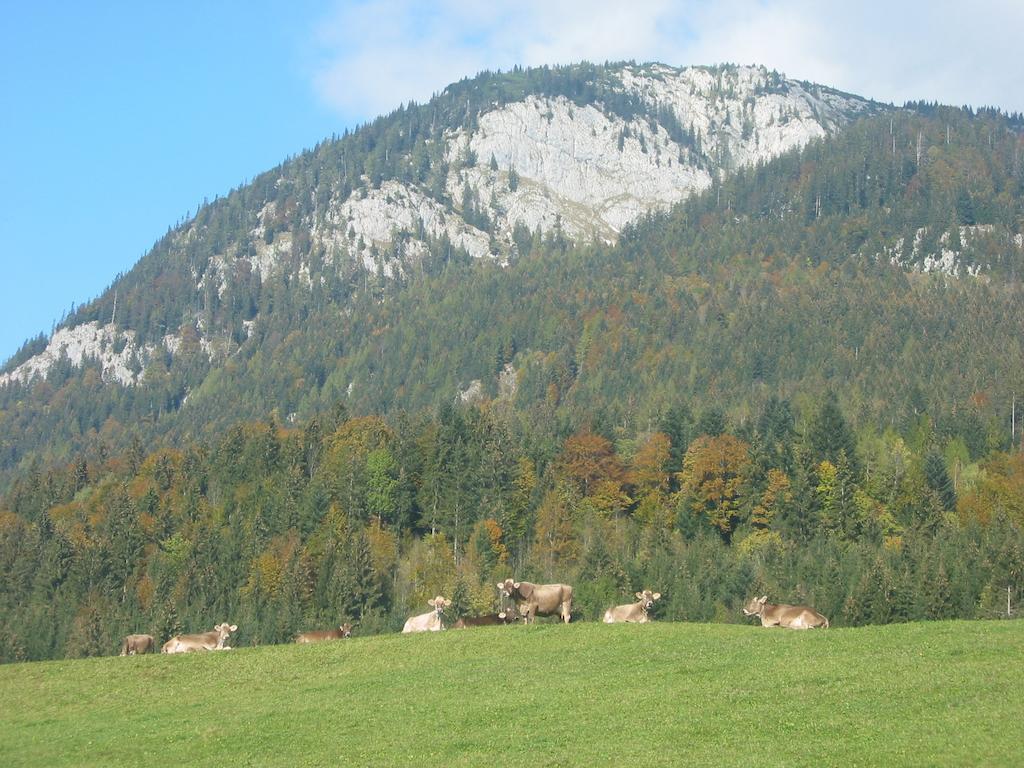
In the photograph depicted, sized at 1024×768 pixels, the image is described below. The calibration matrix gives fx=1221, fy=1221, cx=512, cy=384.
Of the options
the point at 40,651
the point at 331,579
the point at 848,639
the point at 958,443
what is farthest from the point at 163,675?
the point at 958,443

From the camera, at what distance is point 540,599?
48969 millimetres

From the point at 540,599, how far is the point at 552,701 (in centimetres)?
1541

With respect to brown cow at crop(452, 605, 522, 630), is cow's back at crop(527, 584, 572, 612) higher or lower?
higher

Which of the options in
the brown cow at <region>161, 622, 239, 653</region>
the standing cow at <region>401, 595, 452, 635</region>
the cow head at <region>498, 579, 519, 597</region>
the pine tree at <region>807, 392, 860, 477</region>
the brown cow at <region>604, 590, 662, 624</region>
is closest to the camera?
the brown cow at <region>604, 590, 662, 624</region>

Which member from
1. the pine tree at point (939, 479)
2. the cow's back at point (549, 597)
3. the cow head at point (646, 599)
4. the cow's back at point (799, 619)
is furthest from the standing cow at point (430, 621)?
the pine tree at point (939, 479)

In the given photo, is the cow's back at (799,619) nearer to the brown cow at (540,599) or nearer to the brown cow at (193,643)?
the brown cow at (540,599)

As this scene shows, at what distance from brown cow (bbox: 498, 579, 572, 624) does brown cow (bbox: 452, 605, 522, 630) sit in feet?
1.32

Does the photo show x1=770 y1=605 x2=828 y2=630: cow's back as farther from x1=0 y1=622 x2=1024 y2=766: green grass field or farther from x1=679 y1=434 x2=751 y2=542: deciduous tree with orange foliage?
x1=679 y1=434 x2=751 y2=542: deciduous tree with orange foliage

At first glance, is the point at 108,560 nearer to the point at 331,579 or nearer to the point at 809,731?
the point at 331,579

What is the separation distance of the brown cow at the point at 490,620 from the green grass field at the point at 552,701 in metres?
3.61

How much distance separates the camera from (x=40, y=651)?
112125mm

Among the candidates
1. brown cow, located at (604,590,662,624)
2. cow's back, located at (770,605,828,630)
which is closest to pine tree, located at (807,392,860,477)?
brown cow, located at (604,590,662,624)

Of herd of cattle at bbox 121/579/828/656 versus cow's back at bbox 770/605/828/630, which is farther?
herd of cattle at bbox 121/579/828/656

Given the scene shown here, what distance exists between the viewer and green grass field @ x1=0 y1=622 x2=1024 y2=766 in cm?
2817
